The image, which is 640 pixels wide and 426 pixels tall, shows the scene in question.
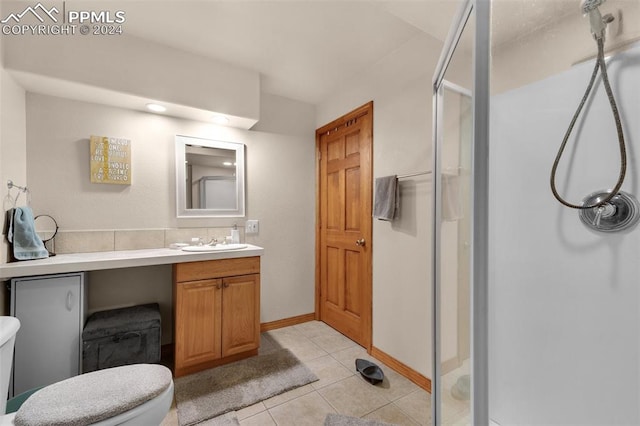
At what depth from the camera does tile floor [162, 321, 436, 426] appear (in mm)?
1544

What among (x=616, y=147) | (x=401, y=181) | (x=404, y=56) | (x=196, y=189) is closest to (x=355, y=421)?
(x=401, y=181)

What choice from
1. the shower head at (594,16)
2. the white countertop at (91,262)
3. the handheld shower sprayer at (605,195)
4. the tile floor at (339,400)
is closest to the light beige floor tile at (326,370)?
the tile floor at (339,400)

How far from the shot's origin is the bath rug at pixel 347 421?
1480 millimetres

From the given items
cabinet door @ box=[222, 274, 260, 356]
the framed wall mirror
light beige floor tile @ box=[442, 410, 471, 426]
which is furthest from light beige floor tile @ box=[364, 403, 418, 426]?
the framed wall mirror

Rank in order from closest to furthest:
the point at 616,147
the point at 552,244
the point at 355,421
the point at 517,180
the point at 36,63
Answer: the point at 616,147
the point at 552,244
the point at 517,180
the point at 355,421
the point at 36,63

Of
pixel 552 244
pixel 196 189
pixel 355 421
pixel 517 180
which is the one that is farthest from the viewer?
pixel 196 189

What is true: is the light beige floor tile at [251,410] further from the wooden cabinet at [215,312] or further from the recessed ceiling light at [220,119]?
the recessed ceiling light at [220,119]

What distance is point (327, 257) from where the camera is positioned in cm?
291

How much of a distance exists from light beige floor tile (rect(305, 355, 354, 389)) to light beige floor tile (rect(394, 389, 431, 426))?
43 centimetres

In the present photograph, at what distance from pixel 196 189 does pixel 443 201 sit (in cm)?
209

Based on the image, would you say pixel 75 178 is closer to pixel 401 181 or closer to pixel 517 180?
pixel 401 181

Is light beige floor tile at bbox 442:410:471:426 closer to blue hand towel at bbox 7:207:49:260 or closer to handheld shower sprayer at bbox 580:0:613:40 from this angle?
handheld shower sprayer at bbox 580:0:613:40

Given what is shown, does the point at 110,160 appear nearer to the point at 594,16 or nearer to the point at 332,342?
the point at 332,342

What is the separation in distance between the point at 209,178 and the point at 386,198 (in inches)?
63.7
